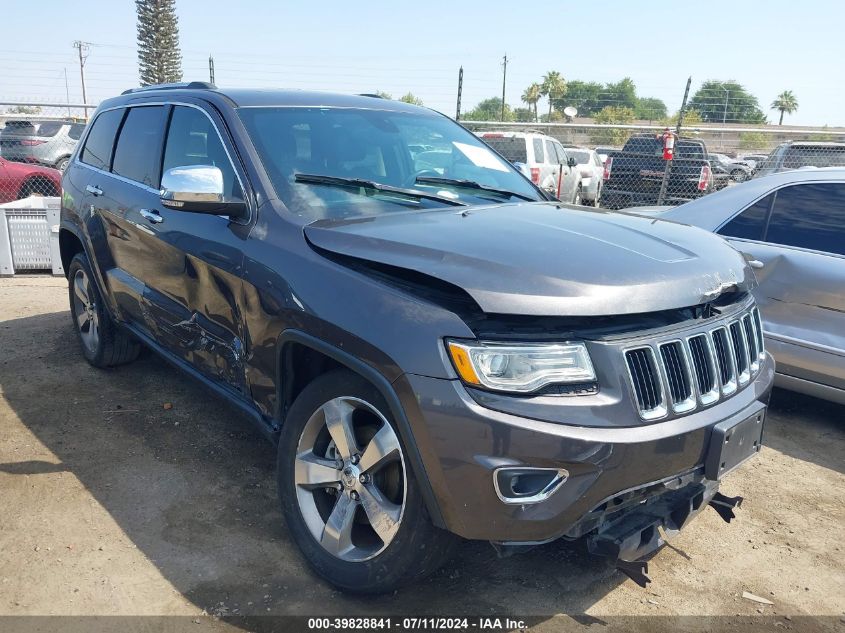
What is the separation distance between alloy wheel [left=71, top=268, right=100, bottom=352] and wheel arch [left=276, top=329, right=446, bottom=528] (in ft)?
8.84

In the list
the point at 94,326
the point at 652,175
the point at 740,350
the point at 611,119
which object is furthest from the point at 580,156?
the point at 611,119

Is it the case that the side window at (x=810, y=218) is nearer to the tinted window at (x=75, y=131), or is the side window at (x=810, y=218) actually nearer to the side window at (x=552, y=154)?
the side window at (x=552, y=154)

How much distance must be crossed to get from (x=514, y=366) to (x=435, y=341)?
25 centimetres

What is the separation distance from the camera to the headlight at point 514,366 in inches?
83.8

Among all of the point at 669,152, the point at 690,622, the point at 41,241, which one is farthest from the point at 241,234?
the point at 669,152

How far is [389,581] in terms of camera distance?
245cm

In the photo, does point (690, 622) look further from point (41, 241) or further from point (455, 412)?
point (41, 241)

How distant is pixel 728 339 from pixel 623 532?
801 millimetres

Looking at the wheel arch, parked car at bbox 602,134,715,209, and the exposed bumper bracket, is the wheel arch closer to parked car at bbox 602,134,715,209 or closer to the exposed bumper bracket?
the exposed bumper bracket

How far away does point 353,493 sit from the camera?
2.60 meters

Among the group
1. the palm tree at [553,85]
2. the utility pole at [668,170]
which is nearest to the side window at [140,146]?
the utility pole at [668,170]

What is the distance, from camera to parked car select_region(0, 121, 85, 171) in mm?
15539

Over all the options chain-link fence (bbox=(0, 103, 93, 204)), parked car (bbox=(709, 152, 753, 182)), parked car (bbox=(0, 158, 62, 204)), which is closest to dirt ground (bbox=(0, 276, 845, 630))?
parked car (bbox=(0, 158, 62, 204))

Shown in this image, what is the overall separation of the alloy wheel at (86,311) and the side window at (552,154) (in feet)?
35.3
